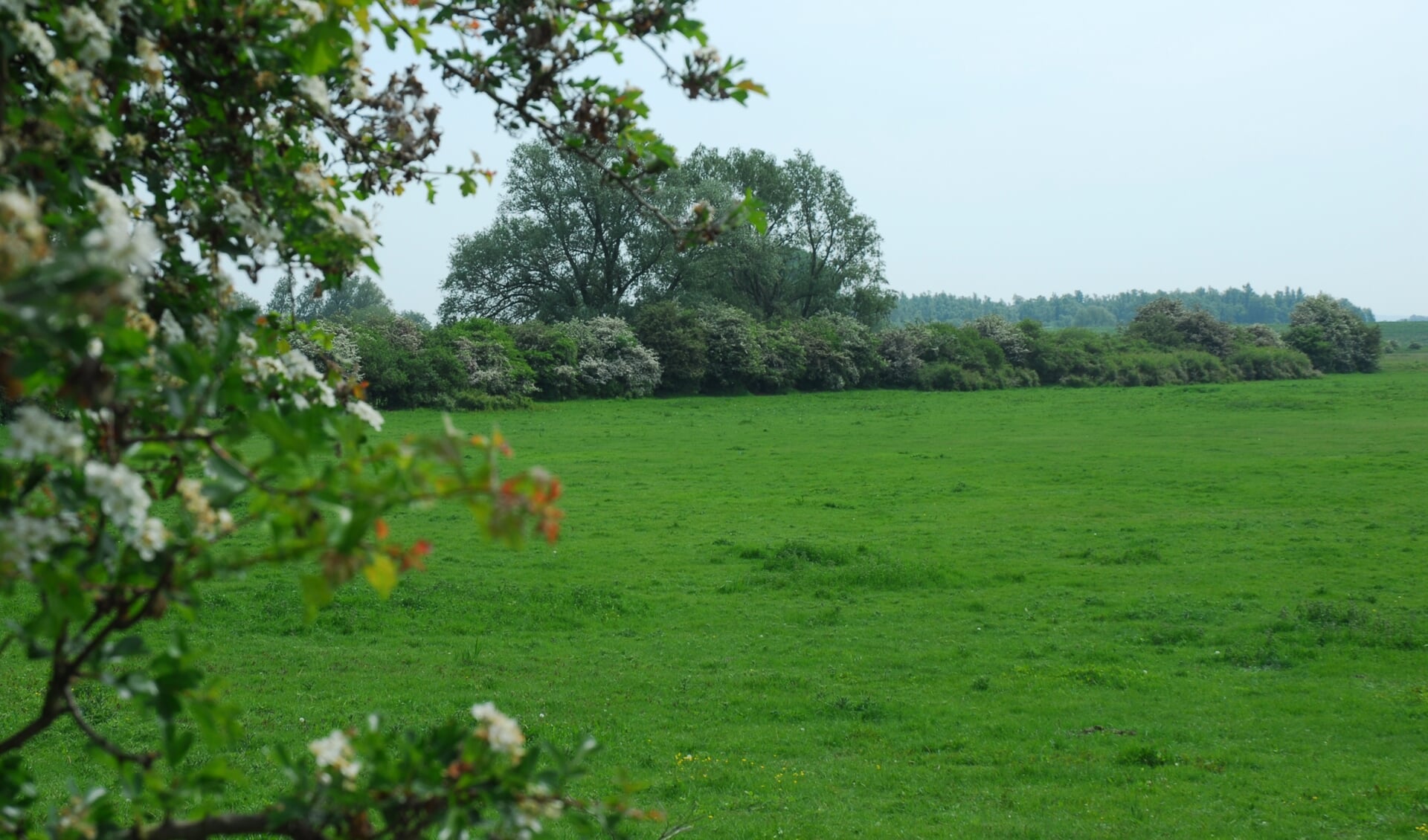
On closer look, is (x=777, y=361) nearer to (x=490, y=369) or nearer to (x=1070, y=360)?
(x=490, y=369)

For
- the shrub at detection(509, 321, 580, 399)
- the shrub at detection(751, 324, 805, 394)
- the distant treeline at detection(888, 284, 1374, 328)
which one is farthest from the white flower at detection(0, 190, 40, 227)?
the distant treeline at detection(888, 284, 1374, 328)

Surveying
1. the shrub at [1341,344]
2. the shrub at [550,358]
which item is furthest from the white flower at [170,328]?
the shrub at [1341,344]

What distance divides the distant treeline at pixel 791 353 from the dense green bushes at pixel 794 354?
7 centimetres

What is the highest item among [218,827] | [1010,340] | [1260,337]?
[1260,337]

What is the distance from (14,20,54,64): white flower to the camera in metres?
2.06

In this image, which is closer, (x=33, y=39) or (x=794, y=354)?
(x=33, y=39)

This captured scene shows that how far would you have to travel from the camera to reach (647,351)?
1828 inches

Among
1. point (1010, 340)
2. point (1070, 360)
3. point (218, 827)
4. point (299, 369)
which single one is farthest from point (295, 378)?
point (1070, 360)

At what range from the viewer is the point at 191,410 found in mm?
1937

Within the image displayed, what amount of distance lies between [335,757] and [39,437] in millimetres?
903

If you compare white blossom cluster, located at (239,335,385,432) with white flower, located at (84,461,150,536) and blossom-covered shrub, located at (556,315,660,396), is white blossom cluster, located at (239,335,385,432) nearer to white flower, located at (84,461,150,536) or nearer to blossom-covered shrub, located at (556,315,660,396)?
white flower, located at (84,461,150,536)

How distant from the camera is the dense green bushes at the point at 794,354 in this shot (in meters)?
39.4

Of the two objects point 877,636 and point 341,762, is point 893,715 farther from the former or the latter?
point 341,762

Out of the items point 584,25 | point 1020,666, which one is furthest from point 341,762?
point 1020,666
